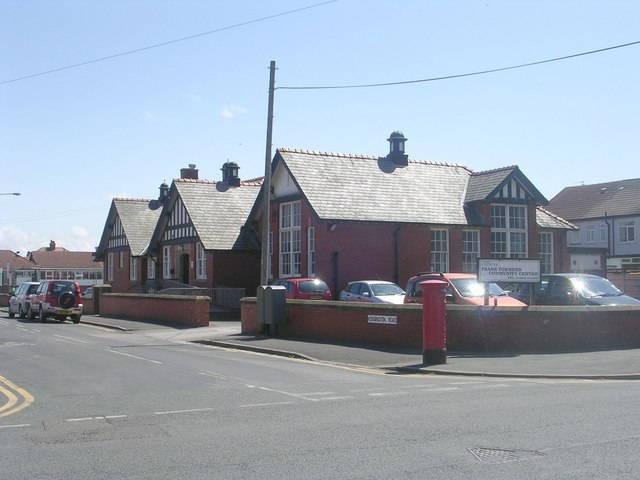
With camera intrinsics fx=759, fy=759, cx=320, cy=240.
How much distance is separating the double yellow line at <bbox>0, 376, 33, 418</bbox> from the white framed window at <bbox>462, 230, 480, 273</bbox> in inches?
925

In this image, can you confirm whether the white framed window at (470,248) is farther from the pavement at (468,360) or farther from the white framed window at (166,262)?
the white framed window at (166,262)

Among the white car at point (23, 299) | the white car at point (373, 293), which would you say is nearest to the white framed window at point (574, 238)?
the white car at point (373, 293)

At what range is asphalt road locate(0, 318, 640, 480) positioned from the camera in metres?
7.07

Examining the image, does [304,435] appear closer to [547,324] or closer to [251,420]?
[251,420]

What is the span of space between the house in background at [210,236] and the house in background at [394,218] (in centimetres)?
178

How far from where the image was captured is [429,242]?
3241cm

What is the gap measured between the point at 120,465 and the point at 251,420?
251 centimetres

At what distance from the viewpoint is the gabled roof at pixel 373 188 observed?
30875mm

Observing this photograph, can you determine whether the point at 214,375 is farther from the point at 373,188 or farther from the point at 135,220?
the point at 135,220

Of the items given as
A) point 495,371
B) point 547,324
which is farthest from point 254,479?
point 547,324

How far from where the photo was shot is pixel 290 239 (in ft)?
110

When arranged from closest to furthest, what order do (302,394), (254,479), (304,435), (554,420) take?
(254,479), (304,435), (554,420), (302,394)

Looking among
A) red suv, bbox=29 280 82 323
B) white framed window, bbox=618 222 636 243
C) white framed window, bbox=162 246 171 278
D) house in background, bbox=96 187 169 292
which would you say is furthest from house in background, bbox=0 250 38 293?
white framed window, bbox=618 222 636 243

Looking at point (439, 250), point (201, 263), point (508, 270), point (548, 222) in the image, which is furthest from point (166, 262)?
A: point (508, 270)
